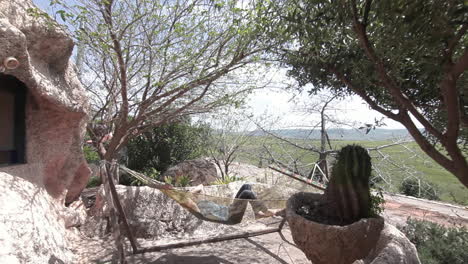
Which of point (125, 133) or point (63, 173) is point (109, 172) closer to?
point (63, 173)

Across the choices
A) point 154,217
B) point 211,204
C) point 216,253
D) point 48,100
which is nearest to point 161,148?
point 154,217

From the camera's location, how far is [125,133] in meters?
4.33

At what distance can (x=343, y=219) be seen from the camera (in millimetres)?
2127

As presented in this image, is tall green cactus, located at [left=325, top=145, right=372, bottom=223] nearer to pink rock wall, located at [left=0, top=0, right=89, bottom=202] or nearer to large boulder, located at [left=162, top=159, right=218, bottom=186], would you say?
pink rock wall, located at [left=0, top=0, right=89, bottom=202]

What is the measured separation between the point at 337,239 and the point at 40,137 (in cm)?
320

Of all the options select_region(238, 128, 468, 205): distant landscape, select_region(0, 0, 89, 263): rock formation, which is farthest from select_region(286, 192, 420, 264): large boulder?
select_region(0, 0, 89, 263): rock formation

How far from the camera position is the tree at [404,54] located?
103cm

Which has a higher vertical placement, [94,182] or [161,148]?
[161,148]

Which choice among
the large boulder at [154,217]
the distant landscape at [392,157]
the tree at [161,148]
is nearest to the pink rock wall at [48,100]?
the large boulder at [154,217]

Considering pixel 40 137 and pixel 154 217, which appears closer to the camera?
pixel 40 137

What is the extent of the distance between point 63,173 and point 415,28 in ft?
12.7

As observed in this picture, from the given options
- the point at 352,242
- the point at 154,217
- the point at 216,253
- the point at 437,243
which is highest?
the point at 352,242

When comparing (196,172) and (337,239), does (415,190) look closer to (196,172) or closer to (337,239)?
(196,172)

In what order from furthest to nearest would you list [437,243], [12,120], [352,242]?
[12,120] < [437,243] < [352,242]
